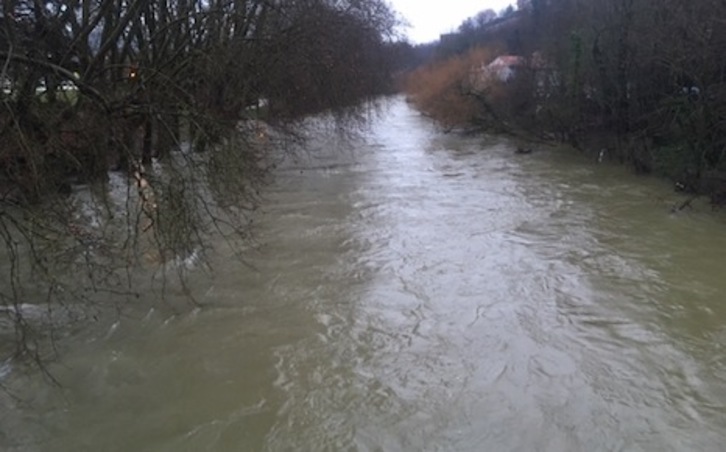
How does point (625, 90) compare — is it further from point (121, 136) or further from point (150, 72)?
point (121, 136)

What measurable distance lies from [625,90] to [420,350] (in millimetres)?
18284

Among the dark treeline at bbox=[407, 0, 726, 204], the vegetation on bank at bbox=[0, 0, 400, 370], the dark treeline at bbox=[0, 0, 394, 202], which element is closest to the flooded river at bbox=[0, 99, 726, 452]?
the vegetation on bank at bbox=[0, 0, 400, 370]

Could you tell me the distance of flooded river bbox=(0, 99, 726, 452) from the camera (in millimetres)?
6840

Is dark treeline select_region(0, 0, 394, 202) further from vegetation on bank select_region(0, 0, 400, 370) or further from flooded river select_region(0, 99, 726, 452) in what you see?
flooded river select_region(0, 99, 726, 452)

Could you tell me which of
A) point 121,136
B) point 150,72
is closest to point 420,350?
point 121,136

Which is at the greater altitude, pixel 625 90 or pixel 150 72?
pixel 150 72

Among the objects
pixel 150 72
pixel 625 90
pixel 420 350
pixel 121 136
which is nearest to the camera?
pixel 121 136

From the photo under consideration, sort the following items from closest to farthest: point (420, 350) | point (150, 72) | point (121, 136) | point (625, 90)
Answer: point (121, 136) → point (420, 350) → point (150, 72) → point (625, 90)

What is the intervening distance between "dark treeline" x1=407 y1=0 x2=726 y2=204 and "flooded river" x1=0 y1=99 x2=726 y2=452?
4647 mm

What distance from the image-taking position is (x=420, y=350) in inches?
338

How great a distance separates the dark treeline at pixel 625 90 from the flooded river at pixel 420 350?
4647mm

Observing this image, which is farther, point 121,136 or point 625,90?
point 625,90

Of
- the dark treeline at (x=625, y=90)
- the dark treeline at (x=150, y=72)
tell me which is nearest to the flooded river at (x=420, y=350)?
the dark treeline at (x=150, y=72)

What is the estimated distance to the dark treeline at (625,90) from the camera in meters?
17.7
